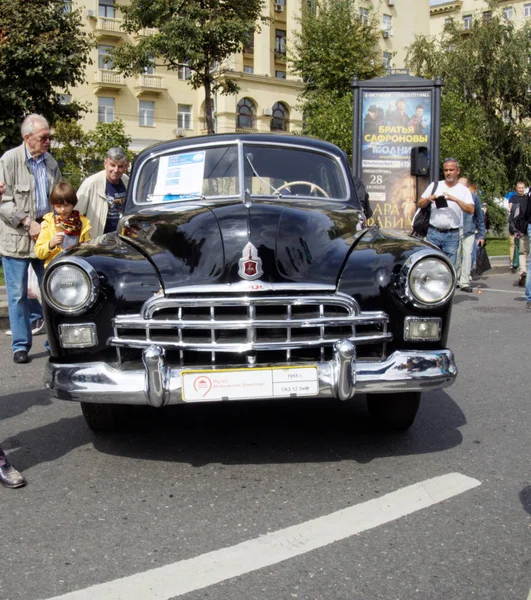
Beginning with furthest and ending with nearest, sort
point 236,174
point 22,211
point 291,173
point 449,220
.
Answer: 1. point 449,220
2. point 22,211
3. point 291,173
4. point 236,174

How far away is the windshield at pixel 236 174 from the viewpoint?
5.31m

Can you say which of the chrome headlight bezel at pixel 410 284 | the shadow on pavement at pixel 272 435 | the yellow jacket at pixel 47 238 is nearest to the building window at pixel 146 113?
the yellow jacket at pixel 47 238

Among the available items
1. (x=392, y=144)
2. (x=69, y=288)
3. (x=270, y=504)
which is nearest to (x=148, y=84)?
(x=392, y=144)

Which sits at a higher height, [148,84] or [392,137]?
[148,84]

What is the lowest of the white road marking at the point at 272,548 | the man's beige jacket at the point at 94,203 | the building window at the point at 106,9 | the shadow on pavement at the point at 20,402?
the shadow on pavement at the point at 20,402

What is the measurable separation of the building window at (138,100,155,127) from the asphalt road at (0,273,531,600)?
4571 centimetres

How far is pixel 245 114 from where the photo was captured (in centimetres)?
5138

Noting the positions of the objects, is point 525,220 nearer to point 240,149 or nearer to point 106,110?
point 240,149

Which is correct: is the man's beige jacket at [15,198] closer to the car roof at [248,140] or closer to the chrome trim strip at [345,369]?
the car roof at [248,140]

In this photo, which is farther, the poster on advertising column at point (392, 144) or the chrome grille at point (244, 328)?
the poster on advertising column at point (392, 144)

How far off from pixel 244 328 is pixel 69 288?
890 millimetres

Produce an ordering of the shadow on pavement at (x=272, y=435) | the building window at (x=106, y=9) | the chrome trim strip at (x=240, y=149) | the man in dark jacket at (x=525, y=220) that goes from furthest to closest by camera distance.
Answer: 1. the building window at (x=106, y=9)
2. the man in dark jacket at (x=525, y=220)
3. the chrome trim strip at (x=240, y=149)
4. the shadow on pavement at (x=272, y=435)

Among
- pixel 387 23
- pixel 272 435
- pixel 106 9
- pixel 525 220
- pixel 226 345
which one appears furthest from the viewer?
pixel 387 23

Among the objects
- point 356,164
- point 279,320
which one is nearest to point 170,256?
point 279,320
